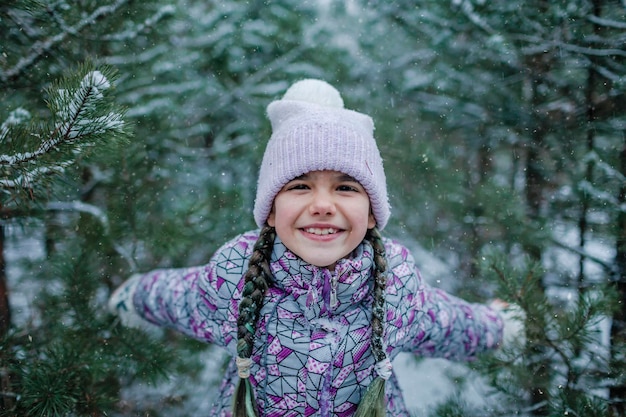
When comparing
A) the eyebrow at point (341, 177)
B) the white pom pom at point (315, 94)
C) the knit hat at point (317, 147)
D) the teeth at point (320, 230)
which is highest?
the white pom pom at point (315, 94)

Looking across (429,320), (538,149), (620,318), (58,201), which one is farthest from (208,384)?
(538,149)

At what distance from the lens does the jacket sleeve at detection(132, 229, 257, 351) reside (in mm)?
1195

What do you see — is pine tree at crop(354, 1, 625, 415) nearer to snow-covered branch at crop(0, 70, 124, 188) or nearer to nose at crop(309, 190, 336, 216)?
nose at crop(309, 190, 336, 216)

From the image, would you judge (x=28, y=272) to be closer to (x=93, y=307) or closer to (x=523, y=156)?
(x=93, y=307)

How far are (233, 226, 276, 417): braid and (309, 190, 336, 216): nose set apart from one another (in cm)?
21

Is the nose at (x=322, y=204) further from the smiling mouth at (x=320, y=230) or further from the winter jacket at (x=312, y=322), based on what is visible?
the winter jacket at (x=312, y=322)

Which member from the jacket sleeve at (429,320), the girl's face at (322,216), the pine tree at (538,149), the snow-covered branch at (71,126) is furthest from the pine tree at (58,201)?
the pine tree at (538,149)

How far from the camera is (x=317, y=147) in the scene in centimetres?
106

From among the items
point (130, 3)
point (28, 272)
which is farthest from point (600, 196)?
point (28, 272)

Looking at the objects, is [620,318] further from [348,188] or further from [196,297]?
[196,297]

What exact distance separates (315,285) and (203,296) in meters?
0.34

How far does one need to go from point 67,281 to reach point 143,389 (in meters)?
1.18

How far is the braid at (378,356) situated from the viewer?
1092 millimetres

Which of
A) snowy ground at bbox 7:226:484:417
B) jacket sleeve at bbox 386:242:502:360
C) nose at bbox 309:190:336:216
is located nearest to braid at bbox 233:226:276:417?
nose at bbox 309:190:336:216
